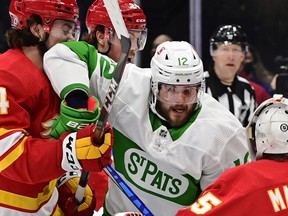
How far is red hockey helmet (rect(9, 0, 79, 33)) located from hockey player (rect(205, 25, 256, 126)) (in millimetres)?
1792

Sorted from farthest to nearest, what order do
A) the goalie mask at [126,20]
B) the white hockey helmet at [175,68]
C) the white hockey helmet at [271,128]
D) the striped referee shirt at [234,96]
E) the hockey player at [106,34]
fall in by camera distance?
the striped referee shirt at [234,96]
the goalie mask at [126,20]
the hockey player at [106,34]
the white hockey helmet at [175,68]
the white hockey helmet at [271,128]

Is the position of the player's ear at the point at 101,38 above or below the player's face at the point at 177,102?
below

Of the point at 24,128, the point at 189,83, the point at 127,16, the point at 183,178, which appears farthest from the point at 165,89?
the point at 127,16

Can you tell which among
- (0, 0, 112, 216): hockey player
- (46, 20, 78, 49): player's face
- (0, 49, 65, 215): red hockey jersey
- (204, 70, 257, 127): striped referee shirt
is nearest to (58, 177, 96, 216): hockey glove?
(0, 0, 112, 216): hockey player

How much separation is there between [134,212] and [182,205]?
20 cm

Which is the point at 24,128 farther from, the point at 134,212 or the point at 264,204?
the point at 264,204

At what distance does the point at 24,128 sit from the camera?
277 cm

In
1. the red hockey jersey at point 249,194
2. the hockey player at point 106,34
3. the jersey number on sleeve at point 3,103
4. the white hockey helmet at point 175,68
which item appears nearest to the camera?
the red hockey jersey at point 249,194

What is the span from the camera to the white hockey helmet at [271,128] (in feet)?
8.59

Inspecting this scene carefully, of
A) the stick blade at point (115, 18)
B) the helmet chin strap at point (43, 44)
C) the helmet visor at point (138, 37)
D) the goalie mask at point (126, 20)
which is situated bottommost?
the helmet visor at point (138, 37)

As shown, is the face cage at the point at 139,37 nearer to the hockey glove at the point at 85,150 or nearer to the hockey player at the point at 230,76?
the hockey player at the point at 230,76

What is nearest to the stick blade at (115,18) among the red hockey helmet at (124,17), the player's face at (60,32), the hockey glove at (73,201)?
the player's face at (60,32)

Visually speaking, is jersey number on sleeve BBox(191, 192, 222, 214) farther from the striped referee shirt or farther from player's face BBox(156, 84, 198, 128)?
the striped referee shirt

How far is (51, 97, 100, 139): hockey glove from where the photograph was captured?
2703mm
